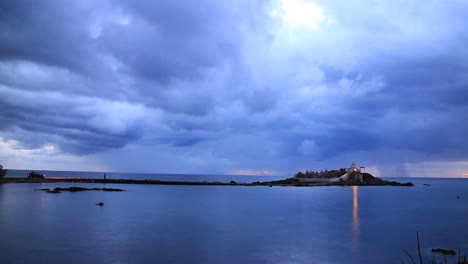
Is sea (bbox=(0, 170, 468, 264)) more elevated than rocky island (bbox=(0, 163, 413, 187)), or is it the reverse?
rocky island (bbox=(0, 163, 413, 187))

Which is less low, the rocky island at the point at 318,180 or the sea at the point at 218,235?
the rocky island at the point at 318,180

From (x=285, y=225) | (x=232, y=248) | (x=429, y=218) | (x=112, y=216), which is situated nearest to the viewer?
(x=232, y=248)

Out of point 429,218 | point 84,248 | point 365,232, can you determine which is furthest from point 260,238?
point 429,218

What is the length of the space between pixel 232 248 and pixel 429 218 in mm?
33189

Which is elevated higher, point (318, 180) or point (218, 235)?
point (318, 180)

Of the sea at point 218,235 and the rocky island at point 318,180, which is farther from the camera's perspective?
the rocky island at point 318,180

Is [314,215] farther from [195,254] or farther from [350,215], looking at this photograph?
[195,254]

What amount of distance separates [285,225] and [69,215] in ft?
84.5

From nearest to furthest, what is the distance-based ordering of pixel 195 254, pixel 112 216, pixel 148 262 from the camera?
pixel 148 262 → pixel 195 254 → pixel 112 216

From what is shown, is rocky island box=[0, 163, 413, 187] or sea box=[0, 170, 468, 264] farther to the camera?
rocky island box=[0, 163, 413, 187]

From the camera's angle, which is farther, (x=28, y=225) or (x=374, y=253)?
(x=28, y=225)

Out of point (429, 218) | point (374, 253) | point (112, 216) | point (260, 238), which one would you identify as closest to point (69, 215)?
point (112, 216)

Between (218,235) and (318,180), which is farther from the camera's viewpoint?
(318,180)

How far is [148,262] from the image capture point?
24.7 metres
